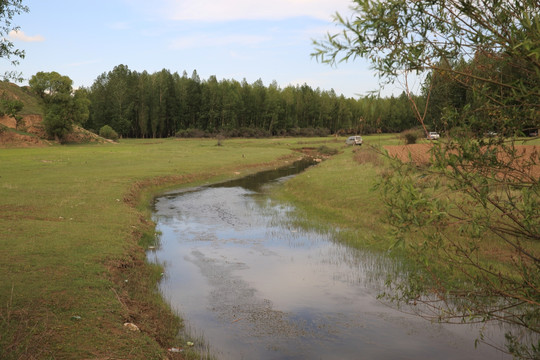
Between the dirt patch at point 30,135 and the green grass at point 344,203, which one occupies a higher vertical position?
the dirt patch at point 30,135

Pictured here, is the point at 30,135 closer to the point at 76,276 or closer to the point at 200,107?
the point at 200,107

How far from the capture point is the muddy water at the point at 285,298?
9.83m

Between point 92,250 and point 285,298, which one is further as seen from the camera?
point 92,250

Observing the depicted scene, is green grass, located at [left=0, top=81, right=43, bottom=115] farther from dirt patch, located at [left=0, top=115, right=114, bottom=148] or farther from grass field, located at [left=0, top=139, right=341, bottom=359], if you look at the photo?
grass field, located at [left=0, top=139, right=341, bottom=359]

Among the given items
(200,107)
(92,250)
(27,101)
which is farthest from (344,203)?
(200,107)

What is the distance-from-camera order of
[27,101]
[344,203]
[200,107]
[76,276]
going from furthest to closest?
[200,107], [27,101], [344,203], [76,276]

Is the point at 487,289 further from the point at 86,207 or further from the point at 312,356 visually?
the point at 86,207

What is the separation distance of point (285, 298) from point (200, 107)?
112m

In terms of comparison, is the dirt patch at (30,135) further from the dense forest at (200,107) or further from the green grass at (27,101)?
the dense forest at (200,107)

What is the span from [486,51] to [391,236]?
2.79m

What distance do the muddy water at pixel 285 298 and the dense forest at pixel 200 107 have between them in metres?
76.4

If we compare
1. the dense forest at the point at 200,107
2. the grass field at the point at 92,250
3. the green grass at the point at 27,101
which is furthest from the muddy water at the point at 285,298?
the dense forest at the point at 200,107

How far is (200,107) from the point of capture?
Answer: 12000cm

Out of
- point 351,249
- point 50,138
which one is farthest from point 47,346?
point 50,138
